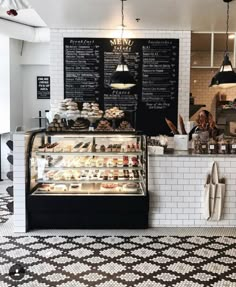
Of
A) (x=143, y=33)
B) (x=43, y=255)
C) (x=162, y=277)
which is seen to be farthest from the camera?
(x=143, y=33)

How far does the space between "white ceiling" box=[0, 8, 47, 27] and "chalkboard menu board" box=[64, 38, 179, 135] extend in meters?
0.71

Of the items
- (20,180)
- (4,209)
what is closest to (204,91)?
(4,209)

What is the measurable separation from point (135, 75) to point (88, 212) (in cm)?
306

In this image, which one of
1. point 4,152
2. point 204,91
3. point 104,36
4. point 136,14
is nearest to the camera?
point 136,14

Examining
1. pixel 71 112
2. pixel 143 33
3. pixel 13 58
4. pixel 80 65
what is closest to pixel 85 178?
pixel 71 112

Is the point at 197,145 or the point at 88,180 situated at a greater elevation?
the point at 197,145

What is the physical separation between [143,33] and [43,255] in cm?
427

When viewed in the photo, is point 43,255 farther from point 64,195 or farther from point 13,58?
point 13,58

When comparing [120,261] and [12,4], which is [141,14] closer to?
[12,4]

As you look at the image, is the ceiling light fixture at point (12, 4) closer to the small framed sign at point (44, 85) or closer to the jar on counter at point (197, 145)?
the jar on counter at point (197, 145)

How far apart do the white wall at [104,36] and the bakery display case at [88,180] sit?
204 centimetres

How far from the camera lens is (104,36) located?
21.4ft

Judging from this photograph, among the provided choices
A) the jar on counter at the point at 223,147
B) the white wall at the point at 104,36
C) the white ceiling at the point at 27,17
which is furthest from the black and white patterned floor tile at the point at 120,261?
the white ceiling at the point at 27,17

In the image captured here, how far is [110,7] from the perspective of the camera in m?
4.95
